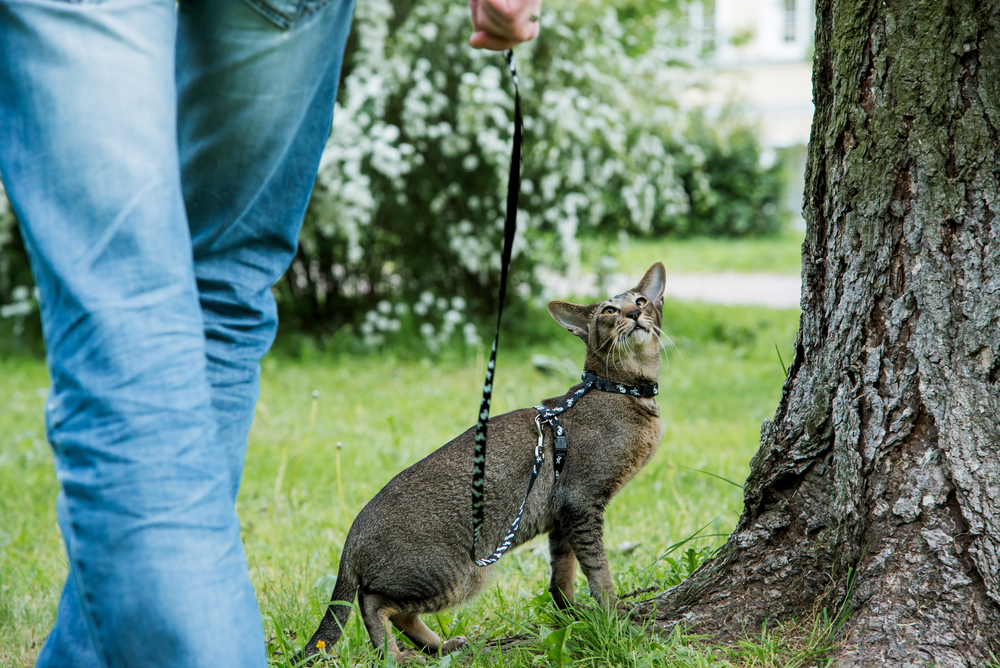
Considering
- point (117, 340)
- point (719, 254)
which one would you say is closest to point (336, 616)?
point (117, 340)

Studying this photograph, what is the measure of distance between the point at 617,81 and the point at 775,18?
14.9m

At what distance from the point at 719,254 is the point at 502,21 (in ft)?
42.9

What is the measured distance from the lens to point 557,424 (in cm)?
236

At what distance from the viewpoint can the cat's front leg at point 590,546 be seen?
2281 millimetres

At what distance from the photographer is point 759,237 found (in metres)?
16.4

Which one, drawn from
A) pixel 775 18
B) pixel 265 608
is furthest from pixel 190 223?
pixel 775 18

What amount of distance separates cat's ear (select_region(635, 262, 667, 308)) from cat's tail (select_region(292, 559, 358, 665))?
1.22 metres

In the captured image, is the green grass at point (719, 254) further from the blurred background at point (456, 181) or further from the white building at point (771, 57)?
the white building at point (771, 57)

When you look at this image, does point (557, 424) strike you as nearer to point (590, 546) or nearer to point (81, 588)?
point (590, 546)

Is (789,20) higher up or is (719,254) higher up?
(789,20)

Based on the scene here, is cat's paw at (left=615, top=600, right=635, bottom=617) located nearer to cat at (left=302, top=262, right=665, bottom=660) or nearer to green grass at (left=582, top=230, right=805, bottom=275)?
cat at (left=302, top=262, right=665, bottom=660)

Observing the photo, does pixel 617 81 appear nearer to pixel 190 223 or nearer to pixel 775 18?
pixel 190 223

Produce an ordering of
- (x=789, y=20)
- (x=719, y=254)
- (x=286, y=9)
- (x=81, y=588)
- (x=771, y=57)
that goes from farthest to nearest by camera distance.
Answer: (x=789, y=20)
(x=771, y=57)
(x=719, y=254)
(x=286, y=9)
(x=81, y=588)

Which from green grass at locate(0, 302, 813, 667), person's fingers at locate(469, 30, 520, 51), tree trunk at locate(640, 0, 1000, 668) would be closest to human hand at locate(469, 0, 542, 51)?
person's fingers at locate(469, 30, 520, 51)
